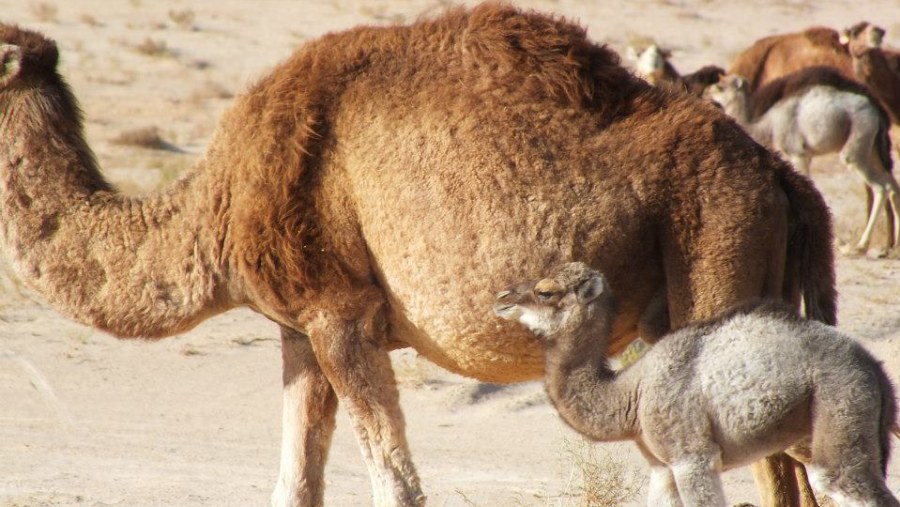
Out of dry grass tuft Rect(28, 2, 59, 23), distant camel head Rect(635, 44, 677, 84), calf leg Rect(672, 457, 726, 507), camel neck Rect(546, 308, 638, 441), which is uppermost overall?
camel neck Rect(546, 308, 638, 441)

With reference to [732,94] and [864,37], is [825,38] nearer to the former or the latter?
[864,37]

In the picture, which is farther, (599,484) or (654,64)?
(654,64)

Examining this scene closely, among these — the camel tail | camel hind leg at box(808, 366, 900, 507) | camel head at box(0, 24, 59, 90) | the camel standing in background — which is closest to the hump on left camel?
camel hind leg at box(808, 366, 900, 507)

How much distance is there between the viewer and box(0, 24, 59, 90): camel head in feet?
21.3

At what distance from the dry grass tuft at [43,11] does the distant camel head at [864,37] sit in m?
15.5

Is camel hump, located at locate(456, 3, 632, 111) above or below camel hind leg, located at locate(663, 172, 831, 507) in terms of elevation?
above

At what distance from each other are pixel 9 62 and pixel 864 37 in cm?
1209

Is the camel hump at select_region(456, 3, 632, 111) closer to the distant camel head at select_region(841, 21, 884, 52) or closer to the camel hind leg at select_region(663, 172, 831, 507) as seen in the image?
the camel hind leg at select_region(663, 172, 831, 507)

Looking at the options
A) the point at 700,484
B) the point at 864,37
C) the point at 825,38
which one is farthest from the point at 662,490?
the point at 825,38

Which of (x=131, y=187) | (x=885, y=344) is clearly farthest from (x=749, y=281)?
(x=131, y=187)

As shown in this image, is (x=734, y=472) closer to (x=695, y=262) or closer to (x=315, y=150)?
(x=695, y=262)

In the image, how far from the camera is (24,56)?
6.52 meters

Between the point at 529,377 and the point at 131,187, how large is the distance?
33.2ft

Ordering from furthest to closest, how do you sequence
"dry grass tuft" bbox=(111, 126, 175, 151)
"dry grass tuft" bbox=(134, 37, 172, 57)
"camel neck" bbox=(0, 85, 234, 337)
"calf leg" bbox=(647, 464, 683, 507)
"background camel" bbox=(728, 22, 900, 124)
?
"dry grass tuft" bbox=(134, 37, 172, 57) < "dry grass tuft" bbox=(111, 126, 175, 151) < "background camel" bbox=(728, 22, 900, 124) < "camel neck" bbox=(0, 85, 234, 337) < "calf leg" bbox=(647, 464, 683, 507)
